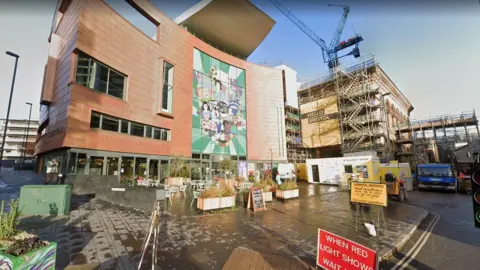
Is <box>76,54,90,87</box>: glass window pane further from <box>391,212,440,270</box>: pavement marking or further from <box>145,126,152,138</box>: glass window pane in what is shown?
<box>391,212,440,270</box>: pavement marking

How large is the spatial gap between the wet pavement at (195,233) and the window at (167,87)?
46.8ft

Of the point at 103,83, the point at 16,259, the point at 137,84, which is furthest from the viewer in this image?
the point at 137,84

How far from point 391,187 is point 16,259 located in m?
18.4

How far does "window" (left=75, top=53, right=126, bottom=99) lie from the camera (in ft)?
51.7

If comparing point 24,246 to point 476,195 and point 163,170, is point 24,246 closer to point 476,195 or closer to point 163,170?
point 476,195

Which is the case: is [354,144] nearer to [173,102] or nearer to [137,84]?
[173,102]

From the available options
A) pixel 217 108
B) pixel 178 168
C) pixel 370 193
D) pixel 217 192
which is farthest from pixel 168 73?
pixel 370 193

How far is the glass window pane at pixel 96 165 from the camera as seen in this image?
1574 centimetres

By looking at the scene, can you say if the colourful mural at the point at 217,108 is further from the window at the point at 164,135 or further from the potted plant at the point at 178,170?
the window at the point at 164,135

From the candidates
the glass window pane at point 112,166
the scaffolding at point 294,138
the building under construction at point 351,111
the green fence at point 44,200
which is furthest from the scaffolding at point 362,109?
the green fence at point 44,200

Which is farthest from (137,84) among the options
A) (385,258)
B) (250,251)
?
(385,258)

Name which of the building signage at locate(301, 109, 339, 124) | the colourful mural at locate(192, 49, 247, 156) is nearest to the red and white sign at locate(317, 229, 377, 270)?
the colourful mural at locate(192, 49, 247, 156)

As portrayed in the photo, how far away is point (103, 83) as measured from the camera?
16.9 m

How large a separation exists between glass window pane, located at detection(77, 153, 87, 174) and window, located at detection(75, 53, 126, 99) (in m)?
5.36
